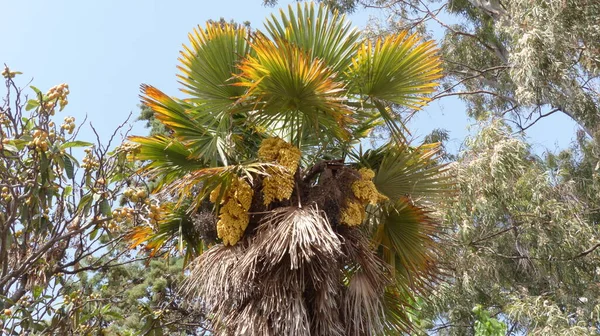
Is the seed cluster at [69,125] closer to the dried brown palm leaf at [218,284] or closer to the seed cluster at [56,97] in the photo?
the seed cluster at [56,97]

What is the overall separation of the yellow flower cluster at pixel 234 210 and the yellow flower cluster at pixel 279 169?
4.6 inches

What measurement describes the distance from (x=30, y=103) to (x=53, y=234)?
70cm

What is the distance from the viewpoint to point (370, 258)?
3.84 meters

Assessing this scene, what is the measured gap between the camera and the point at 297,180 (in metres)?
4.01

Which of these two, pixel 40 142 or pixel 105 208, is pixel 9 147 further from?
pixel 105 208

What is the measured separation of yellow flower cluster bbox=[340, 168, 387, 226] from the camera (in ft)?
12.7

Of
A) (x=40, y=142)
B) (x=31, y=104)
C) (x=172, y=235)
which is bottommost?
(x=172, y=235)

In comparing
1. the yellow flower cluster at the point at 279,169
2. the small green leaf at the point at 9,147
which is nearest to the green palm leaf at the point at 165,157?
the yellow flower cluster at the point at 279,169

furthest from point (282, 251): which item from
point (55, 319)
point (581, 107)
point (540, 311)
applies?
point (581, 107)

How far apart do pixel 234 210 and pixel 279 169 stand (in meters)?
0.35

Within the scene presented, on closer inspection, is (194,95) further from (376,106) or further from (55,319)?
(55,319)

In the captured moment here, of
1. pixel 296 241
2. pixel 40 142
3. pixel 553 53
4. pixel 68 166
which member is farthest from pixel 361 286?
pixel 553 53

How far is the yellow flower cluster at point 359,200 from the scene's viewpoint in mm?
3865

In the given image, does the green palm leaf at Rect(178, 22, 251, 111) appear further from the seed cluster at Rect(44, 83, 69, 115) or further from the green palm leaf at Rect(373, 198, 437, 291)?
the green palm leaf at Rect(373, 198, 437, 291)
